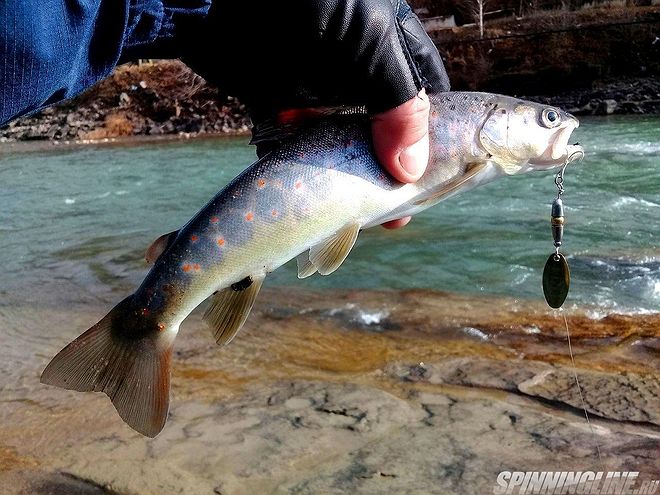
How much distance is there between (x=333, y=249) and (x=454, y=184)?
1.69ft

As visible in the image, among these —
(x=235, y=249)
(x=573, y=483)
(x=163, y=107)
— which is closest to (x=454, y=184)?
(x=235, y=249)

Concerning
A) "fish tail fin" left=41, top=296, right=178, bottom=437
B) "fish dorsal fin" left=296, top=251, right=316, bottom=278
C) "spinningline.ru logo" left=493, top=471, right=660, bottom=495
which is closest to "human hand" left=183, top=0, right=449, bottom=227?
"fish dorsal fin" left=296, top=251, right=316, bottom=278

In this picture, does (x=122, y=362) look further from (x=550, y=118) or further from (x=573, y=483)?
(x=573, y=483)

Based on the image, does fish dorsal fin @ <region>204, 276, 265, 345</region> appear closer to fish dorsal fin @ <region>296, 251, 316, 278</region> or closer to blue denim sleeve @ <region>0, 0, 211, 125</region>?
fish dorsal fin @ <region>296, 251, 316, 278</region>

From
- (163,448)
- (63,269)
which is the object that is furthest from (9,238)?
(163,448)

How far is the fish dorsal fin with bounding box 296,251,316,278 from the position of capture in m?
2.62

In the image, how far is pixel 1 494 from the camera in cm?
372

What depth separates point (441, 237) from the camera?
30.7ft

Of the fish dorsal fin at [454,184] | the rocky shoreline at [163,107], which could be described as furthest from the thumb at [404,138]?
the rocky shoreline at [163,107]

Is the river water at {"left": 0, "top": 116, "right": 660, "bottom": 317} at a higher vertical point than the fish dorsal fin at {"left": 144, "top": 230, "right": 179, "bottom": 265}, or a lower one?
lower

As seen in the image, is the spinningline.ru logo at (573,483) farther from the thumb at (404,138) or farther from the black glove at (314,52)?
the black glove at (314,52)

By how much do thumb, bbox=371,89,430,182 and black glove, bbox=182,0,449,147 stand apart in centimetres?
5

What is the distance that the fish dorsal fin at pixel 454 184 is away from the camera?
2.60m

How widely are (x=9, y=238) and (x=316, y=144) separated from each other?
9894 mm
